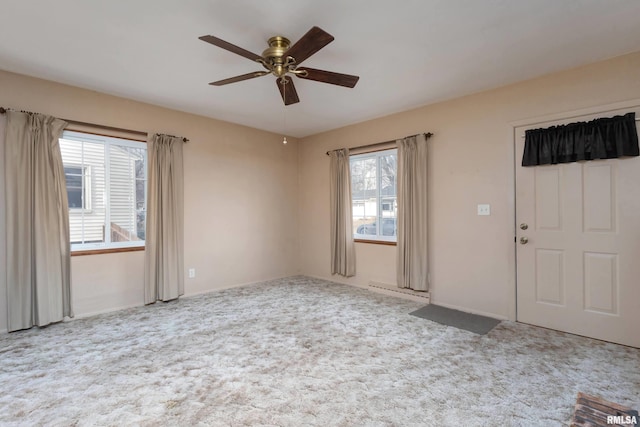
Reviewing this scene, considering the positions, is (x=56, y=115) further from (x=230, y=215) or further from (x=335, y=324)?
(x=335, y=324)

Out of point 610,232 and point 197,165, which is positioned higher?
point 197,165

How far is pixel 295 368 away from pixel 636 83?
373 cm

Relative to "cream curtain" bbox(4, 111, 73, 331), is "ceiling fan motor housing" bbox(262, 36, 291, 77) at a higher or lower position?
higher

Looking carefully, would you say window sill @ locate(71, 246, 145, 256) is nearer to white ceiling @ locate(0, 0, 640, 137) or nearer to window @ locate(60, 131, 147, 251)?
window @ locate(60, 131, 147, 251)

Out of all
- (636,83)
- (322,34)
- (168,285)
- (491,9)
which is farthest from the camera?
(168,285)

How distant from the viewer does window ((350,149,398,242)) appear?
177 inches

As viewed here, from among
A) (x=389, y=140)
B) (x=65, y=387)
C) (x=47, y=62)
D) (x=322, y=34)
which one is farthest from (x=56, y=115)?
(x=389, y=140)

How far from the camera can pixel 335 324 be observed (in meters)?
3.24

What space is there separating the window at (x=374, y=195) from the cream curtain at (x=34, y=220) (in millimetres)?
3666

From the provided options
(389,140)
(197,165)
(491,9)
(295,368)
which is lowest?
(295,368)

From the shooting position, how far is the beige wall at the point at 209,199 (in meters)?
3.38

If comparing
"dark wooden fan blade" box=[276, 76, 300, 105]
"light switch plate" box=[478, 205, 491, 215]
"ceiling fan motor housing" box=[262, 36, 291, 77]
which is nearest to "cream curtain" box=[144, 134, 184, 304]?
"dark wooden fan blade" box=[276, 76, 300, 105]

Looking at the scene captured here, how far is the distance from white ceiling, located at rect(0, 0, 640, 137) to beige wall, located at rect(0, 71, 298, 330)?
0.86ft

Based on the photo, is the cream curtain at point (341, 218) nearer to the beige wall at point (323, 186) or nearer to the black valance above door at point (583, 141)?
the beige wall at point (323, 186)
